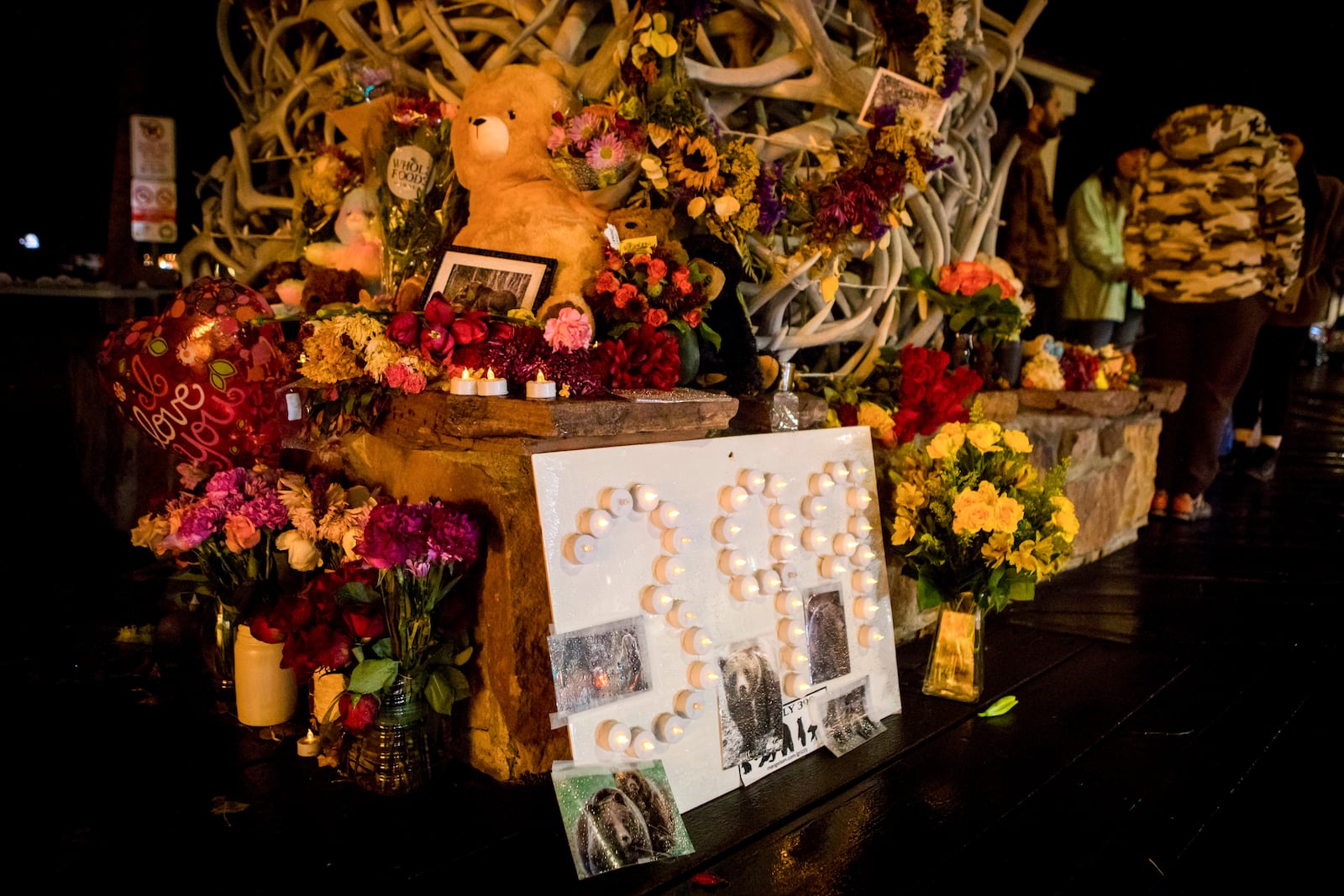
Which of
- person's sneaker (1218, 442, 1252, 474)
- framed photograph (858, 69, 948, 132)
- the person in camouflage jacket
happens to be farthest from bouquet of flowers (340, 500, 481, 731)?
person's sneaker (1218, 442, 1252, 474)

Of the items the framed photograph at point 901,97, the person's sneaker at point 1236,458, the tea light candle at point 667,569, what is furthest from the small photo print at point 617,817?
the person's sneaker at point 1236,458

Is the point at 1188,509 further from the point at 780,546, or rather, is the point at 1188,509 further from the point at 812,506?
the point at 780,546

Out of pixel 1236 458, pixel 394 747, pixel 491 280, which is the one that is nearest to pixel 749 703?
pixel 394 747

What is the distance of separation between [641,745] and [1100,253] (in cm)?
382

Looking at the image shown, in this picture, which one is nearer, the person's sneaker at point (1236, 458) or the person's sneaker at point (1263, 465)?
the person's sneaker at point (1263, 465)

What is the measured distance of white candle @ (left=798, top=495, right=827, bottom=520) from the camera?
198 cm

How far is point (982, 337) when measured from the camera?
3.04m

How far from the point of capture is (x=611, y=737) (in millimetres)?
1542

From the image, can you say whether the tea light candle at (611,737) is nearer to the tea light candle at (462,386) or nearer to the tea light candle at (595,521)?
the tea light candle at (595,521)

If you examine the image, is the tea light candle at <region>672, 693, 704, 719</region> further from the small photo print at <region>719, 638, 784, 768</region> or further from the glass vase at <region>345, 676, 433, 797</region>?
the glass vase at <region>345, 676, 433, 797</region>

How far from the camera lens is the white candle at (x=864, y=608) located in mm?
2051

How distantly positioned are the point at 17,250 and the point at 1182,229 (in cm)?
938

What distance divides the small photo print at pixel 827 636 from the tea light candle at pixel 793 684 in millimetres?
52

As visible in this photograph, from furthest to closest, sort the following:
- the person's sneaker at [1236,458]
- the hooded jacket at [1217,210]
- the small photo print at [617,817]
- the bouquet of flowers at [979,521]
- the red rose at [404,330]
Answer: the person's sneaker at [1236,458]
the hooded jacket at [1217,210]
the bouquet of flowers at [979,521]
the red rose at [404,330]
the small photo print at [617,817]
